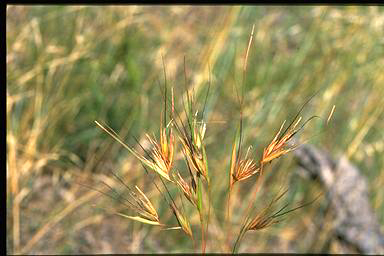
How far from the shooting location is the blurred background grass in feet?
8.45

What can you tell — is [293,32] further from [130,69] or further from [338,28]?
[130,69]

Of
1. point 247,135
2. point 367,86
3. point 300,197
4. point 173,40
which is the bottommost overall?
point 300,197

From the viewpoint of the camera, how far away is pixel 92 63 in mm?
2867

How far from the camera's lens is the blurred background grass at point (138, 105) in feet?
8.45

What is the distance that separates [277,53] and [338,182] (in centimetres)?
86

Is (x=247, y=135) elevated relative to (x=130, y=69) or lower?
lower

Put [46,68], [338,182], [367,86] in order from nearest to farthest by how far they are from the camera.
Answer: [46,68]
[338,182]
[367,86]

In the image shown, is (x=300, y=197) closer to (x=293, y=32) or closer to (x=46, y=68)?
(x=293, y=32)

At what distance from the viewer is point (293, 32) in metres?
3.40

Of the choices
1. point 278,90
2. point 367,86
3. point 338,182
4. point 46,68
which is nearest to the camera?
point 46,68

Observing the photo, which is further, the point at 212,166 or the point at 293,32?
the point at 293,32

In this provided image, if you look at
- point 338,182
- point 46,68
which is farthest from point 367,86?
point 46,68

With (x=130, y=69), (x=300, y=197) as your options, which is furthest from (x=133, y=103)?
(x=300, y=197)

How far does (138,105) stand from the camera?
2877mm
